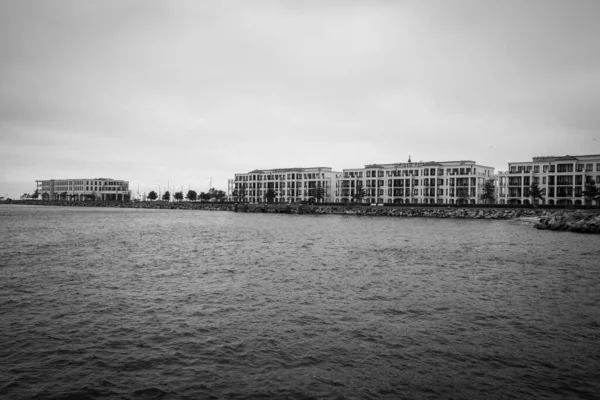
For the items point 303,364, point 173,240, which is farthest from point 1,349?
point 173,240

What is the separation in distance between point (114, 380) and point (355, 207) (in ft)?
462

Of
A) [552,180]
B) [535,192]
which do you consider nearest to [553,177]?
[552,180]

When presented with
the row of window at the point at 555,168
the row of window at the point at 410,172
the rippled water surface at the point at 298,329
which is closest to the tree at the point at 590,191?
the row of window at the point at 555,168

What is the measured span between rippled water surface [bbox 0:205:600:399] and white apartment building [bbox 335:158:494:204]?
113 m

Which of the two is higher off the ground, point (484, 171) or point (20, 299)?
point (484, 171)

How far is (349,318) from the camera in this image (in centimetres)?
1922

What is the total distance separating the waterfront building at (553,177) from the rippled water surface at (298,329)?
345 feet

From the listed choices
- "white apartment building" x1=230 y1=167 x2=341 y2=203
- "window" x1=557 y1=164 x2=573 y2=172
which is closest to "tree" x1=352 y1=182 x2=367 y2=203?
"white apartment building" x1=230 y1=167 x2=341 y2=203

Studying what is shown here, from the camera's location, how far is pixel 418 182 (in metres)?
154

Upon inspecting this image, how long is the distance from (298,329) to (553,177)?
437 feet

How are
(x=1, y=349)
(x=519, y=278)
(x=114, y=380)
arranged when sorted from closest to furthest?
1. (x=114, y=380)
2. (x=1, y=349)
3. (x=519, y=278)

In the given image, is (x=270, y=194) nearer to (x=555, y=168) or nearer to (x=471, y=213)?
(x=471, y=213)

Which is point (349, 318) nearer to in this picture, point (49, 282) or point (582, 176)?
point (49, 282)

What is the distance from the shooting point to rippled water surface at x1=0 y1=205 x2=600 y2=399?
12.6m
